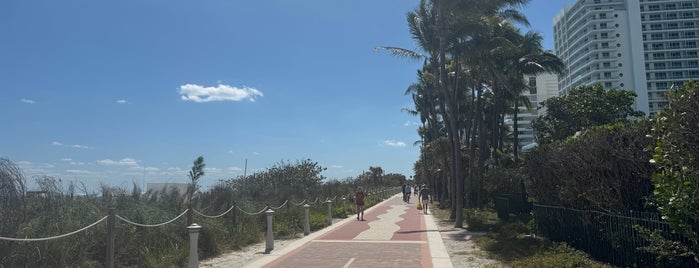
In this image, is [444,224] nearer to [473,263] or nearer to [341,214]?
[341,214]

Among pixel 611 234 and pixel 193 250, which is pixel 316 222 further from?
pixel 611 234

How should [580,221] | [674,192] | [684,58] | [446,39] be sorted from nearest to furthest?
[674,192], [580,221], [446,39], [684,58]

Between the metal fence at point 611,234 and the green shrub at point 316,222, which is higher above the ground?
the metal fence at point 611,234

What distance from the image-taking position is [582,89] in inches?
1713

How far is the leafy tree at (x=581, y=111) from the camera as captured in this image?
133 ft

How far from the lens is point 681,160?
5.20m

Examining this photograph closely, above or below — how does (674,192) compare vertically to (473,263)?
above

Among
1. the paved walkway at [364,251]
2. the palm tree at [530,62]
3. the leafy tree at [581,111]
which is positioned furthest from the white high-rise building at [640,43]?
the paved walkway at [364,251]

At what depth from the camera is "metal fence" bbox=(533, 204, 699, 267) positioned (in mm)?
7234

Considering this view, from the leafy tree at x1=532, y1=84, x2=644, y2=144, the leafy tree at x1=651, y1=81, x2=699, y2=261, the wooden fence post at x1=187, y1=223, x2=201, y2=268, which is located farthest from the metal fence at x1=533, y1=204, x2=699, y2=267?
the leafy tree at x1=532, y1=84, x2=644, y2=144

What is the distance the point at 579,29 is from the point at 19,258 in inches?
5601

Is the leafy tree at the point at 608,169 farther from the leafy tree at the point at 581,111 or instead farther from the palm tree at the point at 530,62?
the leafy tree at the point at 581,111

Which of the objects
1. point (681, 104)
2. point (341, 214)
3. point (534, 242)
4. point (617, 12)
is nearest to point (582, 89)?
point (341, 214)

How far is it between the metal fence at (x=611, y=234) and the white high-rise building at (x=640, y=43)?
392 ft
